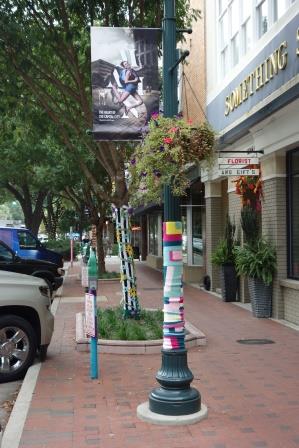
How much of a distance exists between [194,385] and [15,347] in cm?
237

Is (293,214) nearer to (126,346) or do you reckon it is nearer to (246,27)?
(126,346)

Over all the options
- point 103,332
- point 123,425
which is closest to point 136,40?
Result: point 103,332

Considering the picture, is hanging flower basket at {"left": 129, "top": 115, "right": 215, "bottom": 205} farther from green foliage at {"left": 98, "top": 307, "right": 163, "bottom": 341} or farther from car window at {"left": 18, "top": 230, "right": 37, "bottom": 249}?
car window at {"left": 18, "top": 230, "right": 37, "bottom": 249}

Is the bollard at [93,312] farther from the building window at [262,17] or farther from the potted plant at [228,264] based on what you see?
the potted plant at [228,264]

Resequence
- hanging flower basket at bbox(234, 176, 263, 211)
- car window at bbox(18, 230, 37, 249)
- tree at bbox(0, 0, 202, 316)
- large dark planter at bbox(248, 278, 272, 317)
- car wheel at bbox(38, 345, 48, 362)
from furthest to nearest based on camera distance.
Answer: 1. car window at bbox(18, 230, 37, 249)
2. hanging flower basket at bbox(234, 176, 263, 211)
3. large dark planter at bbox(248, 278, 272, 317)
4. tree at bbox(0, 0, 202, 316)
5. car wheel at bbox(38, 345, 48, 362)

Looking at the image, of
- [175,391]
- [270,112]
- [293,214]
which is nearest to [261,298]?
[293,214]

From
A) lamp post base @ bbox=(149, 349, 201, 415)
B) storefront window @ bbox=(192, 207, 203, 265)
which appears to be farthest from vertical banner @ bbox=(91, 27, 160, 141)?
storefront window @ bbox=(192, 207, 203, 265)

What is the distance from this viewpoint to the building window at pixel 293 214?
1101 centimetres

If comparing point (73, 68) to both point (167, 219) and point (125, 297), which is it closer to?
point (125, 297)

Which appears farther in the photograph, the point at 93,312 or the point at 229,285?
the point at 229,285

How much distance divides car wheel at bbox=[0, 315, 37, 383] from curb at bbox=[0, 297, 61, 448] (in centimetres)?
15

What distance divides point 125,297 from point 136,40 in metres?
4.43

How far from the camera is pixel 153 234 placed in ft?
106

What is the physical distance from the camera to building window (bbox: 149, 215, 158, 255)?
30.7 m
